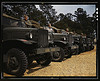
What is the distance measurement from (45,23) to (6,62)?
309cm

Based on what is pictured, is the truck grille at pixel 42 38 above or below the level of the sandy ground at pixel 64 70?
above

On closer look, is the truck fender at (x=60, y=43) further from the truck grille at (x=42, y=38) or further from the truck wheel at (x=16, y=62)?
the truck wheel at (x=16, y=62)

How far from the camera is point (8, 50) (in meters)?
4.85

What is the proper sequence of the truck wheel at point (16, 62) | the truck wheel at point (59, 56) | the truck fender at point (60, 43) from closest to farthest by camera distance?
the truck wheel at point (16, 62), the truck wheel at point (59, 56), the truck fender at point (60, 43)

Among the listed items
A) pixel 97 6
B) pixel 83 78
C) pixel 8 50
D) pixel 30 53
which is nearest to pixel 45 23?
pixel 30 53

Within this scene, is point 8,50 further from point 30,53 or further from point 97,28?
point 97,28

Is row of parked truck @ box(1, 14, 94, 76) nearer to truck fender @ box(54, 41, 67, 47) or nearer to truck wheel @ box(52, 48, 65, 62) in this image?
truck wheel @ box(52, 48, 65, 62)

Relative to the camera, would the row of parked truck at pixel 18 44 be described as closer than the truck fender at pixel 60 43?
Yes

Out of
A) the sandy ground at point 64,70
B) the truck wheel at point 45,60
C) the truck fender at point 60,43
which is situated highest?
the truck fender at point 60,43

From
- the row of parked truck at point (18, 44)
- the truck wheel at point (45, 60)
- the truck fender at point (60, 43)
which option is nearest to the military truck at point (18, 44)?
the row of parked truck at point (18, 44)

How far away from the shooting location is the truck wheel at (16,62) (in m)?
4.62

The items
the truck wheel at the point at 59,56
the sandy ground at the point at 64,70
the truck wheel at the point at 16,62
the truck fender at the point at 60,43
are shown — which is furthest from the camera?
the truck fender at the point at 60,43

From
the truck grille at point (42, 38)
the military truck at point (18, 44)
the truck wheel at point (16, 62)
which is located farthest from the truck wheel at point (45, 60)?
the truck wheel at point (16, 62)


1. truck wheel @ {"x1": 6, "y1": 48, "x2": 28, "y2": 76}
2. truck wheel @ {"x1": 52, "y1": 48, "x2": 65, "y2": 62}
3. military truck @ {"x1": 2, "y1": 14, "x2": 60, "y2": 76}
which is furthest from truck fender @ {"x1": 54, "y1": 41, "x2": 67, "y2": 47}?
truck wheel @ {"x1": 6, "y1": 48, "x2": 28, "y2": 76}
